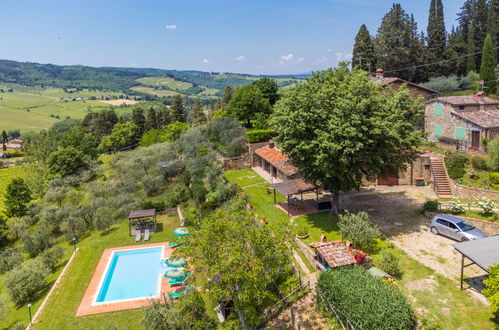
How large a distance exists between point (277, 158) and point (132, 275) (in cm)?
2059

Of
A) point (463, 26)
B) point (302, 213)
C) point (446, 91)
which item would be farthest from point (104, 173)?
point (463, 26)

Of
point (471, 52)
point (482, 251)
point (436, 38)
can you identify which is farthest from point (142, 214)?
point (471, 52)

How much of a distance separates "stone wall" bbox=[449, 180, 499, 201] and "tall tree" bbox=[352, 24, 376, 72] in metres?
43.4

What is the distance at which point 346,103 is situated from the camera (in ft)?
69.6

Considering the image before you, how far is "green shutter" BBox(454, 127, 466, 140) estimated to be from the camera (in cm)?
3231

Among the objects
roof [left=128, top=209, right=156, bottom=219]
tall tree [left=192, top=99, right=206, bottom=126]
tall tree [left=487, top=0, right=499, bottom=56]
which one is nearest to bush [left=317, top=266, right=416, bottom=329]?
roof [left=128, top=209, right=156, bottom=219]

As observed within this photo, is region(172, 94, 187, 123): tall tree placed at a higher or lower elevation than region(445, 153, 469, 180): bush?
Result: higher

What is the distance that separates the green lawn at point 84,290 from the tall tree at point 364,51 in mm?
52489

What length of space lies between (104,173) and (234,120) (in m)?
29.7

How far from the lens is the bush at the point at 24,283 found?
23047mm

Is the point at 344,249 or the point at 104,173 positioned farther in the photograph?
the point at 104,173

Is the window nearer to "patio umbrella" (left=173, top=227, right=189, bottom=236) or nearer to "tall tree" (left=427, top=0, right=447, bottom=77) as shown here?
"patio umbrella" (left=173, top=227, right=189, bottom=236)

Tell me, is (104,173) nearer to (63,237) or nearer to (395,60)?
(63,237)

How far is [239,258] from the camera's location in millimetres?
12430
